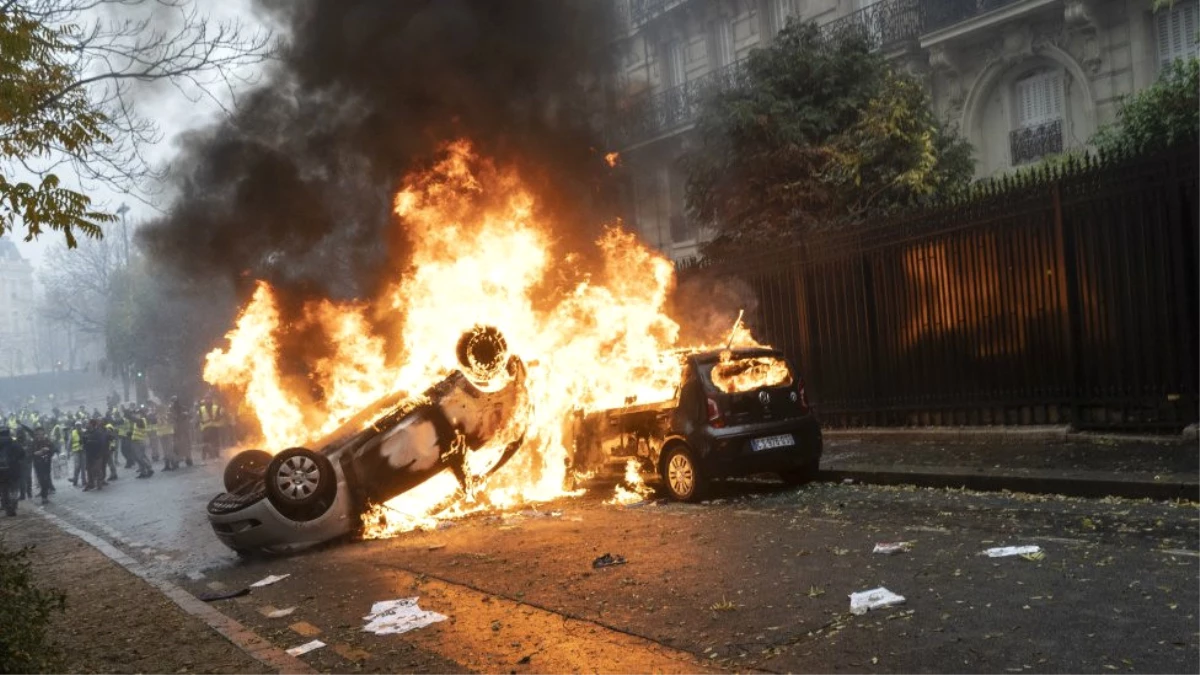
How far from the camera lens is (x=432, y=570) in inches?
314

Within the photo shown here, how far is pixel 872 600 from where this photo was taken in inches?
223

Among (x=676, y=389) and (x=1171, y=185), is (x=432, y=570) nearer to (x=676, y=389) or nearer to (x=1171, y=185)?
(x=676, y=389)

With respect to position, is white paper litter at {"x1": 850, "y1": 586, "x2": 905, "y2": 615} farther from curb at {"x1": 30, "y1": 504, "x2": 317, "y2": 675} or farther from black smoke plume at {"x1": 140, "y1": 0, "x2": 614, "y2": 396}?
black smoke plume at {"x1": 140, "y1": 0, "x2": 614, "y2": 396}

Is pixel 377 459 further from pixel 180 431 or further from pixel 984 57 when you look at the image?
pixel 180 431

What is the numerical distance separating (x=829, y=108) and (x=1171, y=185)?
28.0 ft

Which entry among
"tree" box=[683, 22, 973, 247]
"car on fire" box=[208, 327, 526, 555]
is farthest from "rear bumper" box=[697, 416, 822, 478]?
"tree" box=[683, 22, 973, 247]

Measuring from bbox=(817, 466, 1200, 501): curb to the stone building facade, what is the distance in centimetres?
972

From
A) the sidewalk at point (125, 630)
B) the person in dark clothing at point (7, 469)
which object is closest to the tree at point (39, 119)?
the sidewalk at point (125, 630)

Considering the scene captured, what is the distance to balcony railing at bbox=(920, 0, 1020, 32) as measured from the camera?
19.9 m

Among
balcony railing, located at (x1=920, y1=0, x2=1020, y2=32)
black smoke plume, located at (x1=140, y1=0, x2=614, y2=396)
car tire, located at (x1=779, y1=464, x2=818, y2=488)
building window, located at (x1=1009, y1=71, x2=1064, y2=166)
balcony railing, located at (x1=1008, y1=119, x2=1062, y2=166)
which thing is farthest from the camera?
balcony railing, located at (x1=920, y1=0, x2=1020, y2=32)

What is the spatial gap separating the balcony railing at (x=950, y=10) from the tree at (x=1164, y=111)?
4.02 metres

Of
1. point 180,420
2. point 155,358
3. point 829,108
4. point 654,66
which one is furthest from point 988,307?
point 155,358

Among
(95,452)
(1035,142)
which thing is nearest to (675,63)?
(1035,142)

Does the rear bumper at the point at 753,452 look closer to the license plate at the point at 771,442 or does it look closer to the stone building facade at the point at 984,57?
the license plate at the point at 771,442
